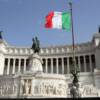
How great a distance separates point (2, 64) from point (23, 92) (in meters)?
35.0

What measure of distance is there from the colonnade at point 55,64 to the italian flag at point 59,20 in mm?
42090

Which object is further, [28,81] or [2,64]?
[2,64]

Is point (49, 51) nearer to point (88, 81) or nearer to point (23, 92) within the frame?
point (88, 81)

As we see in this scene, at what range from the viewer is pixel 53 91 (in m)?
37.5

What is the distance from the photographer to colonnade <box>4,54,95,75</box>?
70125 millimetres

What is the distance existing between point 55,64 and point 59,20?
47.5 meters

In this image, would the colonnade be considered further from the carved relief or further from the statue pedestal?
the carved relief

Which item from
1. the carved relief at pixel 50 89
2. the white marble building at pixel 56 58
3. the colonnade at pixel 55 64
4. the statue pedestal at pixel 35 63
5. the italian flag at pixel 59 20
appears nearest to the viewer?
the italian flag at pixel 59 20

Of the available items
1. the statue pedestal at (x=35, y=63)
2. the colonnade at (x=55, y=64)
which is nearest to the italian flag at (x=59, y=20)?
the statue pedestal at (x=35, y=63)

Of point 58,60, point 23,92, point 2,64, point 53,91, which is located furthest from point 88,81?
point 2,64

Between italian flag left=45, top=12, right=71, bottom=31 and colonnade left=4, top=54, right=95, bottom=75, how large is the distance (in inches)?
1657

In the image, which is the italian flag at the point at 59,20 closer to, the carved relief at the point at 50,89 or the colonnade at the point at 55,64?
the carved relief at the point at 50,89

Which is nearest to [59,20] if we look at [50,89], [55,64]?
[50,89]

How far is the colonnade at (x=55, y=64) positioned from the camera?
70125mm
